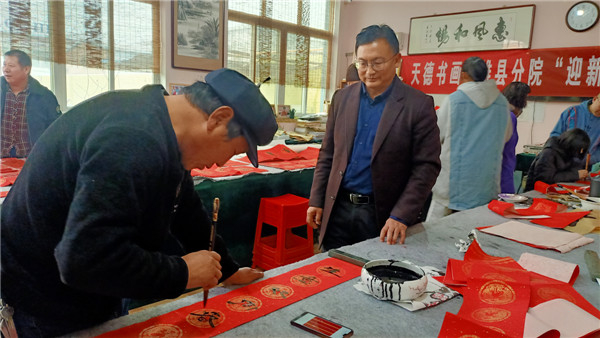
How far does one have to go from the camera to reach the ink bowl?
95cm

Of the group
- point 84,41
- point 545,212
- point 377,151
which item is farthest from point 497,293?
point 84,41

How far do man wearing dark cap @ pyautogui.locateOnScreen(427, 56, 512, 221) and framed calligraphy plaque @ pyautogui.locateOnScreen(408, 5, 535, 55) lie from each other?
3.33 m

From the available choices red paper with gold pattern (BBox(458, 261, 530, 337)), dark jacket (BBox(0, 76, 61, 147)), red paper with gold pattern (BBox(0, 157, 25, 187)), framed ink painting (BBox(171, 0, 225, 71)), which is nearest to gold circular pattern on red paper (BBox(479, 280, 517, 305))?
red paper with gold pattern (BBox(458, 261, 530, 337))

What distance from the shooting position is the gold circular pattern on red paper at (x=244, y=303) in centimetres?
91

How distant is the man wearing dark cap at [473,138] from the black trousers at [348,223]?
82 centimetres

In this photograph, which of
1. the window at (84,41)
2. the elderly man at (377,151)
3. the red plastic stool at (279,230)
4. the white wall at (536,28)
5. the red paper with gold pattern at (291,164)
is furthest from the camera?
the white wall at (536,28)

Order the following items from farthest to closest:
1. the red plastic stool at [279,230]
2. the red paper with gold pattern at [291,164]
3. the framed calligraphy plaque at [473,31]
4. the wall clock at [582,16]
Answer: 1. the framed calligraphy plaque at [473,31]
2. the wall clock at [582,16]
3. the red paper with gold pattern at [291,164]
4. the red plastic stool at [279,230]

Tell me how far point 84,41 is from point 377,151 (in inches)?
144

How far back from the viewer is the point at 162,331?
81cm

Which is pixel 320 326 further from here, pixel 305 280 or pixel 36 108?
pixel 36 108

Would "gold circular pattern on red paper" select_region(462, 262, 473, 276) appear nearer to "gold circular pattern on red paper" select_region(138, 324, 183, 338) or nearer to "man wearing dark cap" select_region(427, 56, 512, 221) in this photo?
"gold circular pattern on red paper" select_region(138, 324, 183, 338)

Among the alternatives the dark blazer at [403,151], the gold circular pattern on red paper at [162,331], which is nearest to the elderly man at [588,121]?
the dark blazer at [403,151]

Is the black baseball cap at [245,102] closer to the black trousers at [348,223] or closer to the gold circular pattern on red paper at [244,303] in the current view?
the gold circular pattern on red paper at [244,303]

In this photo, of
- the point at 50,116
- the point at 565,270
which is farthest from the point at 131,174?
the point at 50,116
